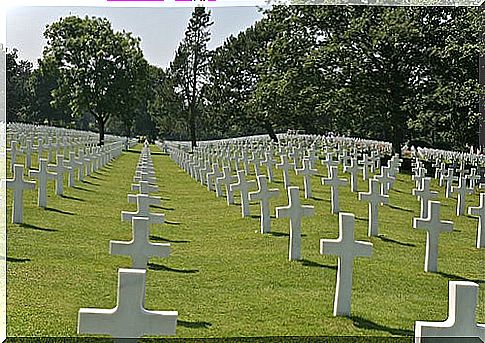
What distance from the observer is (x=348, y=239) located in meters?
5.62

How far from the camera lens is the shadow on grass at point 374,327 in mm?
5199

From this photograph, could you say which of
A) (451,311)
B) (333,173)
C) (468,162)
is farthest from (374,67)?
(451,311)

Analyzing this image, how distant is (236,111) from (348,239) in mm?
16766

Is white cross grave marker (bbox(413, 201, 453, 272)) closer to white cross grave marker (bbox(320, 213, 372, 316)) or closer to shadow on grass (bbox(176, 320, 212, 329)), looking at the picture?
white cross grave marker (bbox(320, 213, 372, 316))

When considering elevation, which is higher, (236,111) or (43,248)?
(236,111)

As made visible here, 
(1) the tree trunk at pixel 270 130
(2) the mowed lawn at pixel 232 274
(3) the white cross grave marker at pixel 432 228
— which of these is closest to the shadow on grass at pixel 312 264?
(2) the mowed lawn at pixel 232 274

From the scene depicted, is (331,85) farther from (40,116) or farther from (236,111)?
(40,116)

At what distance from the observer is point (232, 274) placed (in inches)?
266

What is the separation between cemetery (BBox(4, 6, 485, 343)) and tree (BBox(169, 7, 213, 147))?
0.25 feet

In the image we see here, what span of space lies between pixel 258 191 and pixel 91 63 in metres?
9.03

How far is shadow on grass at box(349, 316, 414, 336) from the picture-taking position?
5.20 meters

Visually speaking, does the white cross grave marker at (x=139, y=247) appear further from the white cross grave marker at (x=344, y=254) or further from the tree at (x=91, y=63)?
the tree at (x=91, y=63)

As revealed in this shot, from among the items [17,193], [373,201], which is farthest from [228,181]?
[17,193]

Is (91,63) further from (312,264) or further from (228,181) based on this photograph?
(312,264)
